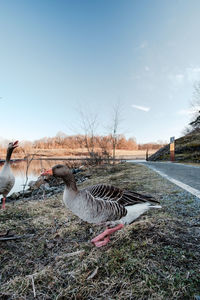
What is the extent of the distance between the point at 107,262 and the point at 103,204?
0.78 metres

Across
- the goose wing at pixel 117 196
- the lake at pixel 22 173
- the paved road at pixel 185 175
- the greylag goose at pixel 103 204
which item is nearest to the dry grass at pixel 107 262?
the greylag goose at pixel 103 204

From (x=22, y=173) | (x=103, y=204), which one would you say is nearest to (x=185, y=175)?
(x=103, y=204)

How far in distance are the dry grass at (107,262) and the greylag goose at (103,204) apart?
25 cm

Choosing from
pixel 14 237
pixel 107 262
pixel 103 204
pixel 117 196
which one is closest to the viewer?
pixel 107 262

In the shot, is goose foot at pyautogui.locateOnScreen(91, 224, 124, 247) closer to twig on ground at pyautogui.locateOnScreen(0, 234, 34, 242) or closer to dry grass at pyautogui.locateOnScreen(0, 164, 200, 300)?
dry grass at pyautogui.locateOnScreen(0, 164, 200, 300)

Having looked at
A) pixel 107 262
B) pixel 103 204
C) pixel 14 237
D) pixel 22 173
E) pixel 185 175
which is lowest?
pixel 22 173

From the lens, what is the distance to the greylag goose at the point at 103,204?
2664mm

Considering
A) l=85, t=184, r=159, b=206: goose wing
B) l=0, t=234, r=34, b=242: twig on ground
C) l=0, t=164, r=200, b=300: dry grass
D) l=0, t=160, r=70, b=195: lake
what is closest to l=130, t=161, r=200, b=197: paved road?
l=0, t=164, r=200, b=300: dry grass

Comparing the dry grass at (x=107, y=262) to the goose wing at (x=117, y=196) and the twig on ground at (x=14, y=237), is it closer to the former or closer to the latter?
the twig on ground at (x=14, y=237)

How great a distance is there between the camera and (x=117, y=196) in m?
2.88

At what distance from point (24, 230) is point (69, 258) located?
5.49 ft

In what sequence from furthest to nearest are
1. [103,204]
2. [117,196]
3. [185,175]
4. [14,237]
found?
[185,175] < [14,237] < [117,196] < [103,204]

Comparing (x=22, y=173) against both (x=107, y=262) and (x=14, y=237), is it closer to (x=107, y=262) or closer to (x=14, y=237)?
(x=14, y=237)

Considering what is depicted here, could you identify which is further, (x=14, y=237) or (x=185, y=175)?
(x=185, y=175)
